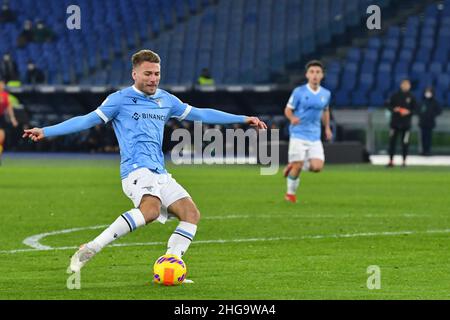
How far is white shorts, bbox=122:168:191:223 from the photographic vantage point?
10.8m

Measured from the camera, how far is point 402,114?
32.2 metres

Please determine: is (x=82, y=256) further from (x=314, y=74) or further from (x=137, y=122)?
(x=314, y=74)

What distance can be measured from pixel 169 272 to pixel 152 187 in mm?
783

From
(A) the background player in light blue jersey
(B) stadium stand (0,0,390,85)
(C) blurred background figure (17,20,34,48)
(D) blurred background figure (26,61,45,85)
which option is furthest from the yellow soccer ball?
(C) blurred background figure (17,20,34,48)

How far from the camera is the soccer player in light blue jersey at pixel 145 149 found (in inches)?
421

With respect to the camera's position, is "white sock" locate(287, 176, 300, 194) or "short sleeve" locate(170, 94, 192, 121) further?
"white sock" locate(287, 176, 300, 194)

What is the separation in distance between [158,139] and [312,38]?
29706 mm

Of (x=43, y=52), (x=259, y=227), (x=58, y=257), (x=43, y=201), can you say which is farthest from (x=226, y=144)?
(x=58, y=257)

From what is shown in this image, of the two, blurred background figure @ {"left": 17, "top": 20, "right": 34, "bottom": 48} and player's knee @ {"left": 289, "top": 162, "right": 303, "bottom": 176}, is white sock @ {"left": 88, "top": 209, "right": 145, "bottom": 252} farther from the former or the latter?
blurred background figure @ {"left": 17, "top": 20, "right": 34, "bottom": 48}

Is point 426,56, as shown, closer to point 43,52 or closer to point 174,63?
point 174,63

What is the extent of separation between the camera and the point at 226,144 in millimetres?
37906

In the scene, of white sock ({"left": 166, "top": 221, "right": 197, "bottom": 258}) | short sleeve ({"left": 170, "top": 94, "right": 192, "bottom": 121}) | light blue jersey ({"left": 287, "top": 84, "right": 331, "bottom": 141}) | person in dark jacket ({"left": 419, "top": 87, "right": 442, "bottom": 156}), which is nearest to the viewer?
white sock ({"left": 166, "top": 221, "right": 197, "bottom": 258})

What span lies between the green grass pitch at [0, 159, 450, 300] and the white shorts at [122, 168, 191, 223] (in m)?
0.67

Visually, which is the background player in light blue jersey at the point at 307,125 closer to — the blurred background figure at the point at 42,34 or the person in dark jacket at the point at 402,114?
the person in dark jacket at the point at 402,114
